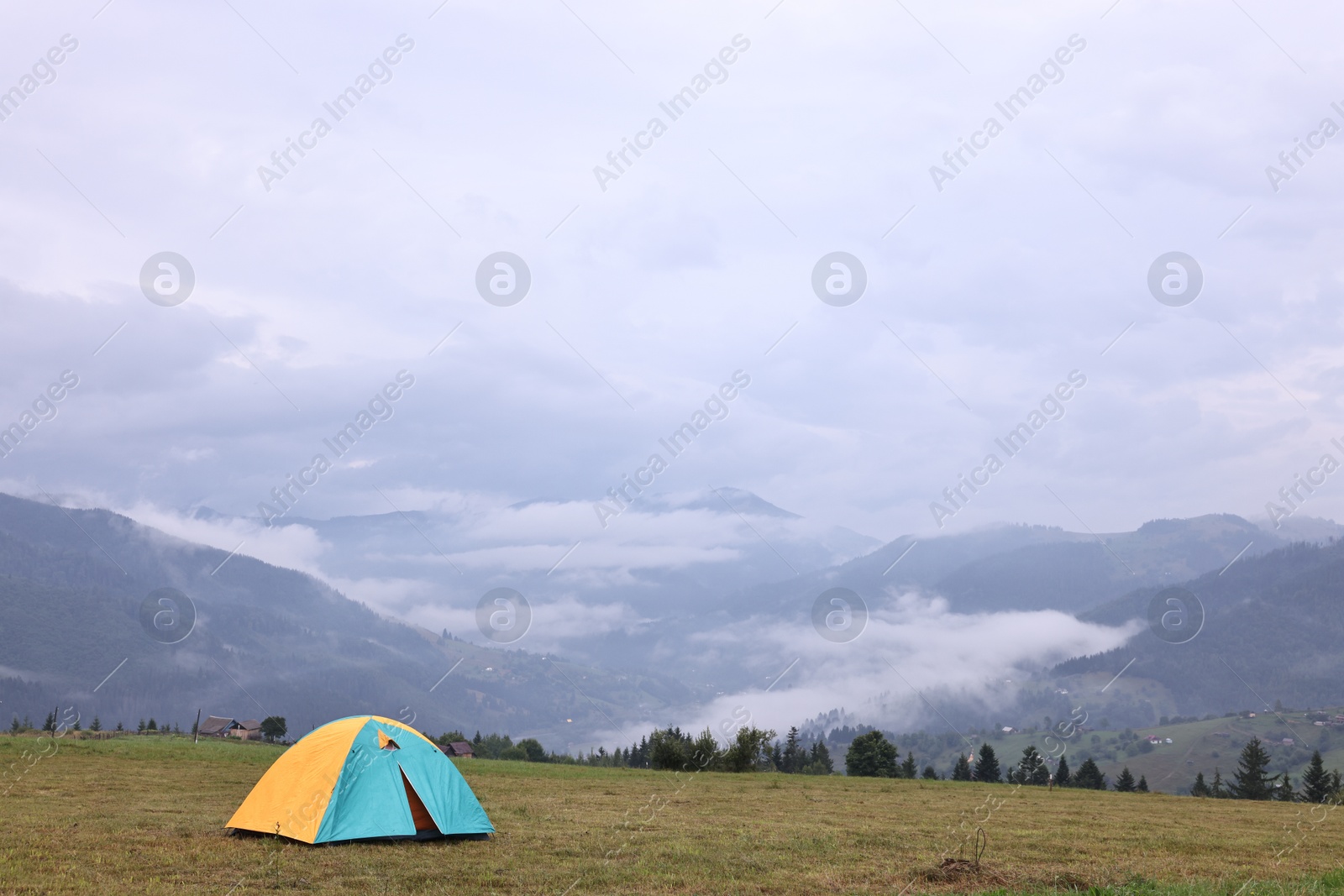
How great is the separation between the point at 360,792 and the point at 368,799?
9.1 inches

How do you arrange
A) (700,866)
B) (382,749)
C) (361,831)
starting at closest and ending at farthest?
(700,866) → (361,831) → (382,749)

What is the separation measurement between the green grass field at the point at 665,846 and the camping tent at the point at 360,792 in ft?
1.37

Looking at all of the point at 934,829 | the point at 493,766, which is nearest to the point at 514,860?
the point at 934,829

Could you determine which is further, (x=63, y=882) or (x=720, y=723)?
(x=720, y=723)

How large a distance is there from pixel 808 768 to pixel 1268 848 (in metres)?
81.4

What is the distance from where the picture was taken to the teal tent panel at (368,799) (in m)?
16.7

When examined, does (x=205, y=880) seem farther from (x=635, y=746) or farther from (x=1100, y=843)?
(x=635, y=746)

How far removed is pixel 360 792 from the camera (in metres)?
17.3

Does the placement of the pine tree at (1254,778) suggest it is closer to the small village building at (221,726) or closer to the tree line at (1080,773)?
the tree line at (1080,773)

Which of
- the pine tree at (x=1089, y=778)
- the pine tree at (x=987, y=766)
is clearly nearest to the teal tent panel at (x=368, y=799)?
the pine tree at (x=987, y=766)

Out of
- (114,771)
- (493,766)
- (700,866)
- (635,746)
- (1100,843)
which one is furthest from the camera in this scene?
(635,746)

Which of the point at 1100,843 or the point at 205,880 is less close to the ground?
the point at 205,880

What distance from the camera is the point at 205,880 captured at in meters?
13.4

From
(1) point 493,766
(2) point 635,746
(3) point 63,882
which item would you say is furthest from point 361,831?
(2) point 635,746
